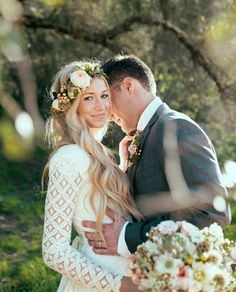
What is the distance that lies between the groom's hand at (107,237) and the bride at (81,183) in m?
0.02

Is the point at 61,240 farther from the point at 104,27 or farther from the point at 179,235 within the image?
the point at 104,27

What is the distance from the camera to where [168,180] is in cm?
368

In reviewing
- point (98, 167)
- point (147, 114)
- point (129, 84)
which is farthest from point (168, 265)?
point (129, 84)

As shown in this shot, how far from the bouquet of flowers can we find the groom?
0.40m

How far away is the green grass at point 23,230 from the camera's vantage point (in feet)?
21.6

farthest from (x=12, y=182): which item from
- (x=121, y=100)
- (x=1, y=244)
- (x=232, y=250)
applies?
→ (x=232, y=250)

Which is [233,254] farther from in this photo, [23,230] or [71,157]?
[23,230]

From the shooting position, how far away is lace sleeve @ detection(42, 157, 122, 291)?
11.6 feet

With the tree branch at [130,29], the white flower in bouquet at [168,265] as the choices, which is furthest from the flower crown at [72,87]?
the tree branch at [130,29]

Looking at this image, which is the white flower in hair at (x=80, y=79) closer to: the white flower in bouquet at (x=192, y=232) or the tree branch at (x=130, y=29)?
the white flower in bouquet at (x=192, y=232)

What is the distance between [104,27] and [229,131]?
6.54 feet

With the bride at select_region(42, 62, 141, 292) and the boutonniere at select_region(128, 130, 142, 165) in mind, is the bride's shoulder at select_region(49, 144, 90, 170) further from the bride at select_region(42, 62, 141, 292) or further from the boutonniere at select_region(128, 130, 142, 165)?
the boutonniere at select_region(128, 130, 142, 165)

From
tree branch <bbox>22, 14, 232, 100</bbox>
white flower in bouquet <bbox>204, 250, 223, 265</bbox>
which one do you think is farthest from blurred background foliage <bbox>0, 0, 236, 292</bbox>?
white flower in bouquet <bbox>204, 250, 223, 265</bbox>

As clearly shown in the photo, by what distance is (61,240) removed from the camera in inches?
139
